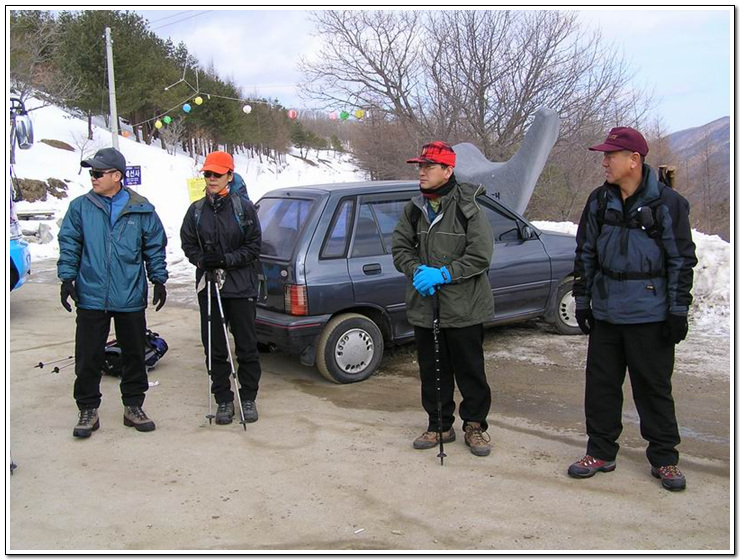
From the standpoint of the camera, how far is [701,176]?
66.2ft

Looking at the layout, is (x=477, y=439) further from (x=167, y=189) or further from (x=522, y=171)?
(x=167, y=189)

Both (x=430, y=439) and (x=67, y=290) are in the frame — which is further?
(x=67, y=290)

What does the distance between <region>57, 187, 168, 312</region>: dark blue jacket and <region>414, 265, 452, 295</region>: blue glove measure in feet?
6.53

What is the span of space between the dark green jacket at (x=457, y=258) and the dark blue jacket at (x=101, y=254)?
6.12 ft

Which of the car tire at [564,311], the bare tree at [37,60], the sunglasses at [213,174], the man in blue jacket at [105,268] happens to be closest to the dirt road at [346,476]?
the man in blue jacket at [105,268]

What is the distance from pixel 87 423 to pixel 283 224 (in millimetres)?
2398

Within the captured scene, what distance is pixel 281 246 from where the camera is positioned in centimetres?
602

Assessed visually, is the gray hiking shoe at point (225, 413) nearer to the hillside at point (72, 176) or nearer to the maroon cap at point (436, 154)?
the maroon cap at point (436, 154)

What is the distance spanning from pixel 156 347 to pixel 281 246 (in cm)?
162

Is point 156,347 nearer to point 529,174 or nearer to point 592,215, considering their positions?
point 592,215

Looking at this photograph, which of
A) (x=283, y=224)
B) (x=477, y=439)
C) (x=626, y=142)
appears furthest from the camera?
(x=283, y=224)

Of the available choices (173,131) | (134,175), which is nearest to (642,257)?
(134,175)

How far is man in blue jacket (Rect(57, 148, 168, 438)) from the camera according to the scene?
4.67 m

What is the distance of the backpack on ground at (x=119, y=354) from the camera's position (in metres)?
6.19
